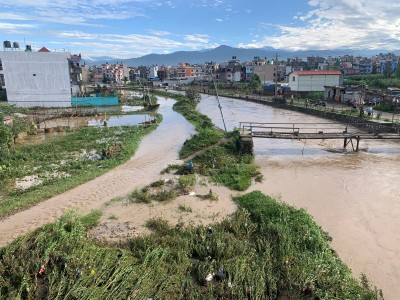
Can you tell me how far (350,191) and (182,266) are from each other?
1094cm

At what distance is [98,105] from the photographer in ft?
171

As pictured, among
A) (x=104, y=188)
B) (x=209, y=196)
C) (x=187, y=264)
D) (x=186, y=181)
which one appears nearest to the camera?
(x=187, y=264)

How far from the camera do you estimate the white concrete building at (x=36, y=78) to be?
152 feet

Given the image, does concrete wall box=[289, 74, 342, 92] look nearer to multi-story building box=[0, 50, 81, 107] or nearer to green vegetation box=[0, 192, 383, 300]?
multi-story building box=[0, 50, 81, 107]

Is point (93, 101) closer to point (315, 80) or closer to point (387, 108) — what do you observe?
point (315, 80)

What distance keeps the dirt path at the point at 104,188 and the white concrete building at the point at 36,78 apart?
27.9m

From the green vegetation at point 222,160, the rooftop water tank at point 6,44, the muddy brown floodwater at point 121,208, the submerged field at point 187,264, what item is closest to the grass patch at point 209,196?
the muddy brown floodwater at point 121,208

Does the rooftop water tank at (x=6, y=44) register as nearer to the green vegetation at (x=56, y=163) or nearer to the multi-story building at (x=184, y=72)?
the green vegetation at (x=56, y=163)

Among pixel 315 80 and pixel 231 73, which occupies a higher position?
pixel 231 73

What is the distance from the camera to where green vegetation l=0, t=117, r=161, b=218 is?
14.9 metres

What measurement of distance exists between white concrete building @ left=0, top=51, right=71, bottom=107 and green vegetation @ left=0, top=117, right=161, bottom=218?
73.6 ft

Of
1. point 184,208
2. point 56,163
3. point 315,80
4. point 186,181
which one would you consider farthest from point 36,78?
point 315,80

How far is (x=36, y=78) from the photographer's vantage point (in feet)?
155

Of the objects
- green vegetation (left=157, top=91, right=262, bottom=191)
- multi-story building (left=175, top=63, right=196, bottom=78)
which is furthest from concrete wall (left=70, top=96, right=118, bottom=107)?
multi-story building (left=175, top=63, right=196, bottom=78)
